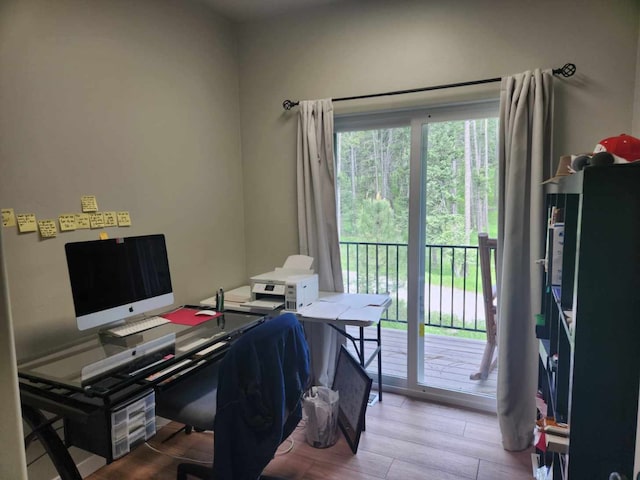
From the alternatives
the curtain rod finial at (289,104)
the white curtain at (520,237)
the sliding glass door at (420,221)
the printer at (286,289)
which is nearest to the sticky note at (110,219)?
the printer at (286,289)

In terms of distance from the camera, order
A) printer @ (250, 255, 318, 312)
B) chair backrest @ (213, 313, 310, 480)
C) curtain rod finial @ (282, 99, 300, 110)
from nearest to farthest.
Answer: chair backrest @ (213, 313, 310, 480) < printer @ (250, 255, 318, 312) < curtain rod finial @ (282, 99, 300, 110)

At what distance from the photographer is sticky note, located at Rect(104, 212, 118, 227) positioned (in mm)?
2197

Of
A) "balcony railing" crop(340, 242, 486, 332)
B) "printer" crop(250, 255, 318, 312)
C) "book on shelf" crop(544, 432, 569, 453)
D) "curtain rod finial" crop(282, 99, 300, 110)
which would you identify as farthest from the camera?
"balcony railing" crop(340, 242, 486, 332)

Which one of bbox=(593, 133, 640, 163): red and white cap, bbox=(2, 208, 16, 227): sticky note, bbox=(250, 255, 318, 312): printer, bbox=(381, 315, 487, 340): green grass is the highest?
bbox=(593, 133, 640, 163): red and white cap

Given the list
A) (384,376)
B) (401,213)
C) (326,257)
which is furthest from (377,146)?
(384,376)

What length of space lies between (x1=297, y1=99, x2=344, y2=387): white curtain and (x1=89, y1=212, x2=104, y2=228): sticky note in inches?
52.8

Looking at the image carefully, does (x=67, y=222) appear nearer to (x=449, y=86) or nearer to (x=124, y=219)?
(x=124, y=219)

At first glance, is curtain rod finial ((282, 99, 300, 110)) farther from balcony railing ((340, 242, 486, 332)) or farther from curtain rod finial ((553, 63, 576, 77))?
curtain rod finial ((553, 63, 576, 77))

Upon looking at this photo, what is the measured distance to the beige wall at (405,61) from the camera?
220cm

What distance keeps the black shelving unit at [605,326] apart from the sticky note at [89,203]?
7.24ft

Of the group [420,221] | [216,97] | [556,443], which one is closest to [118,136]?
[216,97]

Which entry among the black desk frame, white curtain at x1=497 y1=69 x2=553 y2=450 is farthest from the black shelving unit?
the black desk frame

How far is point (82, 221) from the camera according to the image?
6.82ft

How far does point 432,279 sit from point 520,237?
3.89 feet
